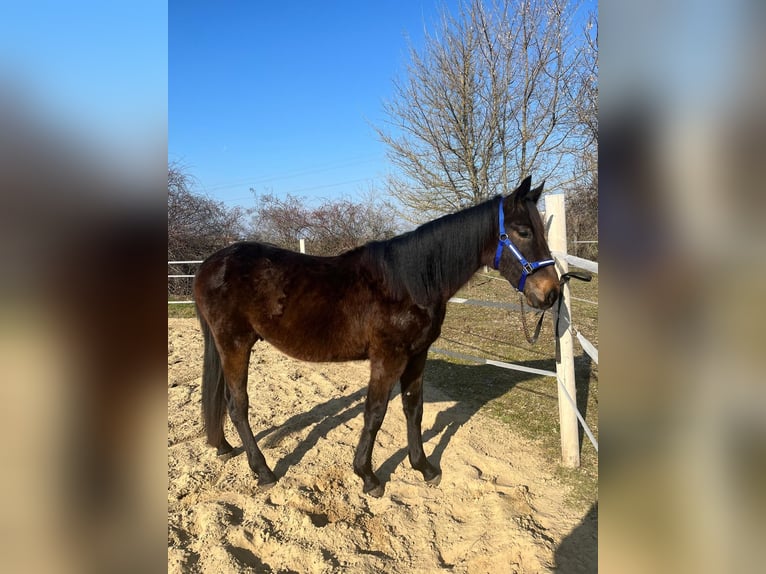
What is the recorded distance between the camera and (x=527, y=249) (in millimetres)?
2523

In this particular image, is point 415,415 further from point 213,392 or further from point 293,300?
point 213,392

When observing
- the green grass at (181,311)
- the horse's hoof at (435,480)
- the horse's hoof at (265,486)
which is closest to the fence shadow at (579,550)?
the horse's hoof at (435,480)

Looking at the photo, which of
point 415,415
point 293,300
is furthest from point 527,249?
point 293,300

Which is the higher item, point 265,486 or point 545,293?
point 545,293

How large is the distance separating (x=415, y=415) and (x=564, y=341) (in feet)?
3.92

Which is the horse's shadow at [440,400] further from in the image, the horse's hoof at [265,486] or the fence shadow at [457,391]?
the horse's hoof at [265,486]

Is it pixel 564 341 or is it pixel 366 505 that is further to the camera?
pixel 564 341

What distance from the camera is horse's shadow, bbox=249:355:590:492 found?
3.27 m

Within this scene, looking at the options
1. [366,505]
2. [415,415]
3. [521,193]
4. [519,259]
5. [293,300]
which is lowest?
[366,505]
